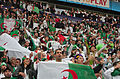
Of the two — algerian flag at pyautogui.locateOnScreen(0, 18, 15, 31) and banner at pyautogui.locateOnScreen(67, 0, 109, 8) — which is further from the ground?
banner at pyautogui.locateOnScreen(67, 0, 109, 8)

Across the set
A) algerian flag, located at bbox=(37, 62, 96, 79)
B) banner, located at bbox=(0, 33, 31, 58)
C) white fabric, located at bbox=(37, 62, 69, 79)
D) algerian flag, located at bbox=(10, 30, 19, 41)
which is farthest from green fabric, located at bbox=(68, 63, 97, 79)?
algerian flag, located at bbox=(10, 30, 19, 41)

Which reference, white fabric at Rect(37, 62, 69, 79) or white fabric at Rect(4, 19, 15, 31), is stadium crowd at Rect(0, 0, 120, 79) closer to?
white fabric at Rect(4, 19, 15, 31)

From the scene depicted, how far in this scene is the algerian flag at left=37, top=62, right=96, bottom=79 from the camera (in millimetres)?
5449

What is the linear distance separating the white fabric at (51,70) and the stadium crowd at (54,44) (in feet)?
1.39

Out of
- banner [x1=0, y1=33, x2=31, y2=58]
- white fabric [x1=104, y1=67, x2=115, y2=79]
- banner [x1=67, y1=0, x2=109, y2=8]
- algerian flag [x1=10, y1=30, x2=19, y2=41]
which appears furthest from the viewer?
banner [x1=67, y1=0, x2=109, y2=8]

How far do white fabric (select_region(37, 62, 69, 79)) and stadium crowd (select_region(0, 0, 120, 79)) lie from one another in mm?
423

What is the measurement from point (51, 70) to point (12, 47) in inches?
156

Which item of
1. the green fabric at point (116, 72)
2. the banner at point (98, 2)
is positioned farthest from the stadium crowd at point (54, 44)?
the banner at point (98, 2)

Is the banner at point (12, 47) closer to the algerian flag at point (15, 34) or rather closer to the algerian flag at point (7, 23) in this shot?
the algerian flag at point (15, 34)

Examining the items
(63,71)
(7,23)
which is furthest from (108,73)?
(7,23)

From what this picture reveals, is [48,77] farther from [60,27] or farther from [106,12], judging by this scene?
[106,12]

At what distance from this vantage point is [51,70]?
552 cm

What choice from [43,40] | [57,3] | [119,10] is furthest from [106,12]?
[43,40]

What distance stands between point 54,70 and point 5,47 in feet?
13.2
